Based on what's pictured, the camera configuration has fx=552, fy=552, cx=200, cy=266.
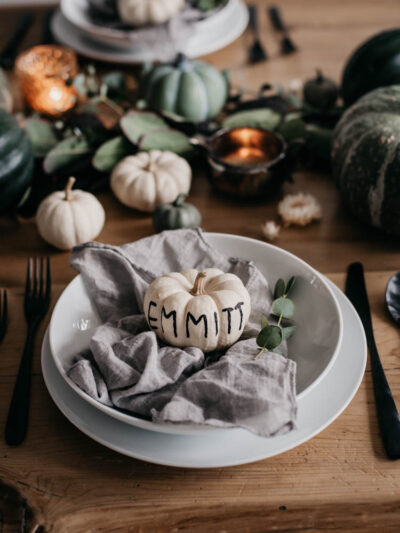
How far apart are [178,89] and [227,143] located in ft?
0.72

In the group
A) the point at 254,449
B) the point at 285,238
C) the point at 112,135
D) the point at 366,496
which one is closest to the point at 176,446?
the point at 254,449

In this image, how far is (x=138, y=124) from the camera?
3.84ft

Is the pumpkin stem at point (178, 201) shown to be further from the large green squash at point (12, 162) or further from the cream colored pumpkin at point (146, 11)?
the cream colored pumpkin at point (146, 11)

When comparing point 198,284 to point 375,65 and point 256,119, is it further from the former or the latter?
point 375,65

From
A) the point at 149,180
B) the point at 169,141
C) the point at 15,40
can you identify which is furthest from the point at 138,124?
the point at 15,40

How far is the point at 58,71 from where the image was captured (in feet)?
4.58

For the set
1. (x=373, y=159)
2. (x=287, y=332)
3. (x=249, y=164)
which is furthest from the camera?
(x=249, y=164)

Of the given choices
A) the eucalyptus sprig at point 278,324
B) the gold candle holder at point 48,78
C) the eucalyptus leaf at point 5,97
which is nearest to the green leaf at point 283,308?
the eucalyptus sprig at point 278,324

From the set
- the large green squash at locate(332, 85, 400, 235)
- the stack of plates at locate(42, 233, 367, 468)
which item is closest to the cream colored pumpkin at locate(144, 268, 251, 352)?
the stack of plates at locate(42, 233, 367, 468)

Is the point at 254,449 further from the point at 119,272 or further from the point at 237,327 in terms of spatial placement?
the point at 119,272

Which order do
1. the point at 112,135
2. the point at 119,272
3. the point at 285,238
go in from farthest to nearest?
the point at 112,135, the point at 285,238, the point at 119,272

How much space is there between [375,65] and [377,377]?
0.76m

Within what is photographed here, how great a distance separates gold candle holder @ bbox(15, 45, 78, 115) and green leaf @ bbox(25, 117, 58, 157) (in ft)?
0.49

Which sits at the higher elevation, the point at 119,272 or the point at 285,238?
the point at 119,272
